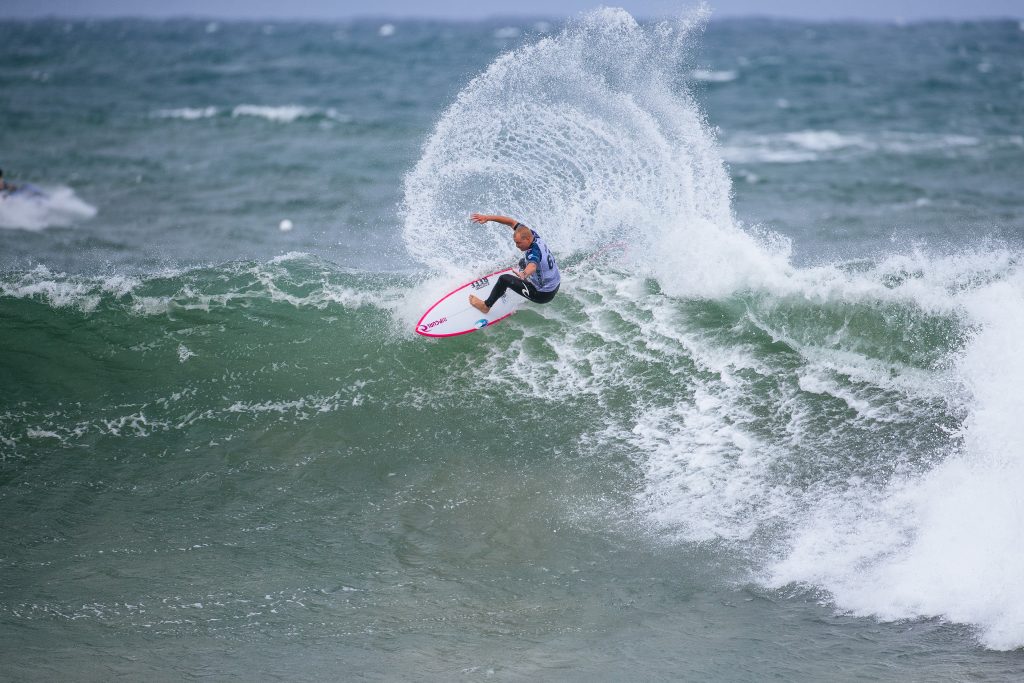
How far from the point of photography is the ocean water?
25.0 ft

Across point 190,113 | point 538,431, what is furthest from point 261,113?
point 538,431

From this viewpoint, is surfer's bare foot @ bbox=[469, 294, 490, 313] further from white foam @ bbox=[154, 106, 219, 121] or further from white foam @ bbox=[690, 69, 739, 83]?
white foam @ bbox=[690, 69, 739, 83]

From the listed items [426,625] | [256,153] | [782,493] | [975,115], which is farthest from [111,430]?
[975,115]

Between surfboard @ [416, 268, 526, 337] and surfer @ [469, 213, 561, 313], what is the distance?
0.13 m

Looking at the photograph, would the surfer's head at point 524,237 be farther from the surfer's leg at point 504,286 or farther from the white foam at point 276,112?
the white foam at point 276,112

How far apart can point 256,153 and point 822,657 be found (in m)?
22.6

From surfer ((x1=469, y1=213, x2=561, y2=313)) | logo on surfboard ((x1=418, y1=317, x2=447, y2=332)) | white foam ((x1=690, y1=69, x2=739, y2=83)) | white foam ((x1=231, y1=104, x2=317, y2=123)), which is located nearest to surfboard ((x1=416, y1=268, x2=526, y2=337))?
logo on surfboard ((x1=418, y1=317, x2=447, y2=332))

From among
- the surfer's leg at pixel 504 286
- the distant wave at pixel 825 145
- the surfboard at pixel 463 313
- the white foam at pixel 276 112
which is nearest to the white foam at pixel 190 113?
the white foam at pixel 276 112

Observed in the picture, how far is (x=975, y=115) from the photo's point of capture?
32594 mm

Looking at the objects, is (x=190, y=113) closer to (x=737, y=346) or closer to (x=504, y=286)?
(x=504, y=286)

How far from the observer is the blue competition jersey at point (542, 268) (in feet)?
36.8

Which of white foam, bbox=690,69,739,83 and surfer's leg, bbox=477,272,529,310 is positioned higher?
white foam, bbox=690,69,739,83

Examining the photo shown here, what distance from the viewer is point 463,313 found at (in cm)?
1185

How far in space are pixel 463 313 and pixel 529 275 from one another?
1.10 m
